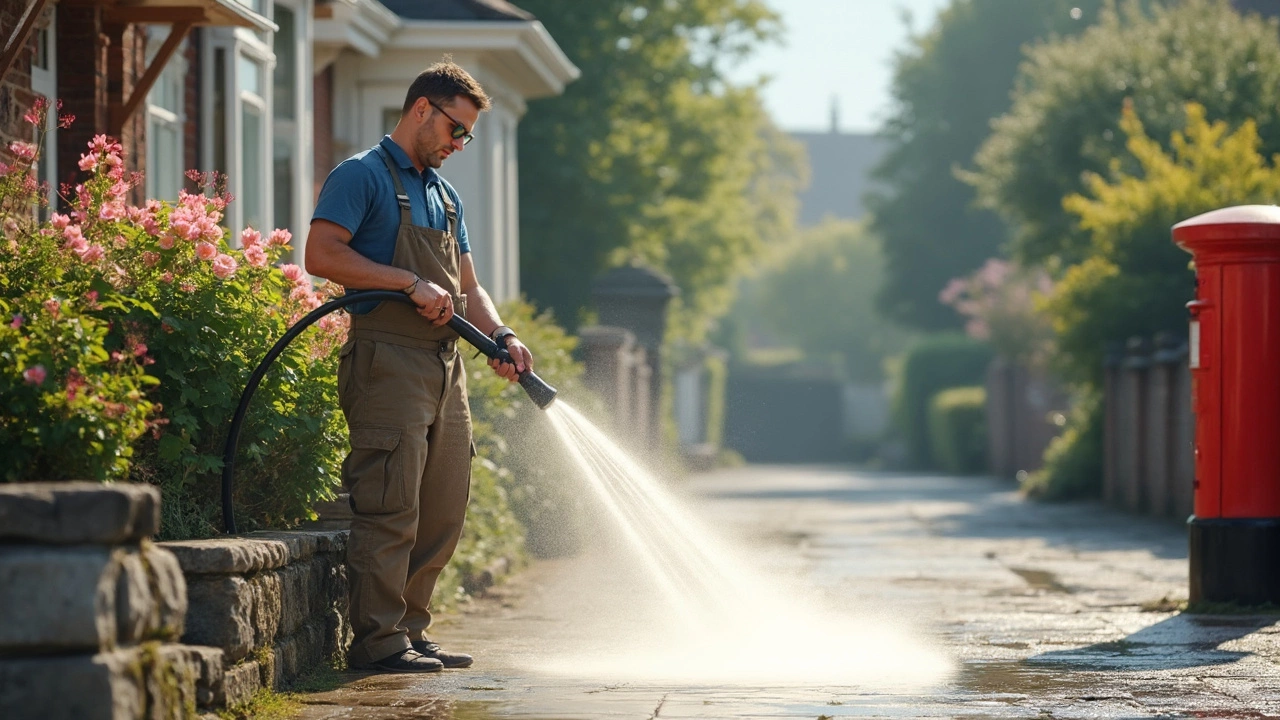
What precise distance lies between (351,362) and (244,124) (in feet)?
20.6

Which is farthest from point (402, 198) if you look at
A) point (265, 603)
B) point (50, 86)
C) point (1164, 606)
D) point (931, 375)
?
point (931, 375)

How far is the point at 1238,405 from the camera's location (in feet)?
27.5

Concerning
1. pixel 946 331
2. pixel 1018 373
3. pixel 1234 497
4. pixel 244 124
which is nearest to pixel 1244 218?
pixel 1234 497

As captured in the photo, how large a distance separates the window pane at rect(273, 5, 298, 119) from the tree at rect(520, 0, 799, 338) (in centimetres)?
1094

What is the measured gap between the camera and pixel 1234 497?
8.33 m

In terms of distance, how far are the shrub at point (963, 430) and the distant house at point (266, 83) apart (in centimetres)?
1928

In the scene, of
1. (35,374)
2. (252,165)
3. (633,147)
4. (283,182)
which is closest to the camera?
(35,374)

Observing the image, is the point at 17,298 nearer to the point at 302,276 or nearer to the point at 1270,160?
the point at 302,276

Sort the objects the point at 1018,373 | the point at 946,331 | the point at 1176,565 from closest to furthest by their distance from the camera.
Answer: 1. the point at 1176,565
2. the point at 1018,373
3. the point at 946,331

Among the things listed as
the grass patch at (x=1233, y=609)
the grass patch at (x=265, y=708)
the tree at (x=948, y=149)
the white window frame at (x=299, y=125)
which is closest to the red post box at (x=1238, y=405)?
the grass patch at (x=1233, y=609)

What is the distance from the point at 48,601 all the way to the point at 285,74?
9334mm

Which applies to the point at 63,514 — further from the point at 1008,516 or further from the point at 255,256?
the point at 1008,516

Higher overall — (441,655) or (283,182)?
(283,182)

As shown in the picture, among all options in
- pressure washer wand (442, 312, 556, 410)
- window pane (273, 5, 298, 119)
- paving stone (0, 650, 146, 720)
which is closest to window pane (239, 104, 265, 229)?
window pane (273, 5, 298, 119)
